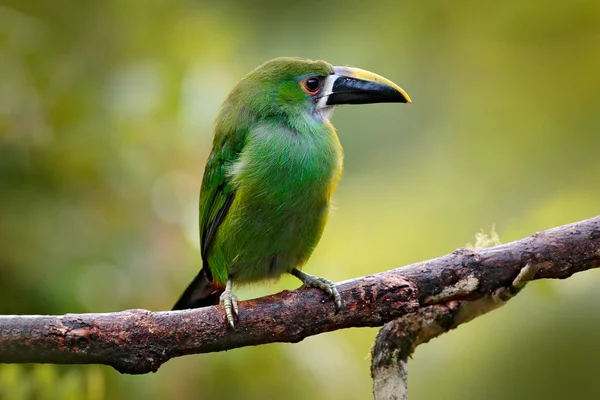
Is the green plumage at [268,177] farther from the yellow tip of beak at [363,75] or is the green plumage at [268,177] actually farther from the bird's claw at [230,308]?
the bird's claw at [230,308]

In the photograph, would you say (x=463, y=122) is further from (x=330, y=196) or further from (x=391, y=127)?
(x=330, y=196)

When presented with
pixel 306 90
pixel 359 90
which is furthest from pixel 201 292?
pixel 359 90

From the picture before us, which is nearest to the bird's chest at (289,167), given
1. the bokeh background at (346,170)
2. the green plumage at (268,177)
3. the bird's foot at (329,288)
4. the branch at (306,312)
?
the green plumage at (268,177)

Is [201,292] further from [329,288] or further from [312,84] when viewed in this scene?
[312,84]

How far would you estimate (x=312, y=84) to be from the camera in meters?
3.63

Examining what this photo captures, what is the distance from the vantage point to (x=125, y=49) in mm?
4961

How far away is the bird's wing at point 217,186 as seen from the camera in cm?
344

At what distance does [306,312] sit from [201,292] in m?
0.94

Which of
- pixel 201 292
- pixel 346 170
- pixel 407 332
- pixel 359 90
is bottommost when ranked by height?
pixel 407 332

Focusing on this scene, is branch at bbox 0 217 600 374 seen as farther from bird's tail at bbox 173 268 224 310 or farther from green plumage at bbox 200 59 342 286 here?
bird's tail at bbox 173 268 224 310

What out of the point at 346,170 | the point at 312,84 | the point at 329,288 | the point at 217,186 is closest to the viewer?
the point at 329,288

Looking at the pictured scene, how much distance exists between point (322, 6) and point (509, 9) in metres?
1.53

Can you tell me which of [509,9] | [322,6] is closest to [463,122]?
[509,9]

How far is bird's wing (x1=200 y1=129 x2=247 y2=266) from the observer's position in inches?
136
